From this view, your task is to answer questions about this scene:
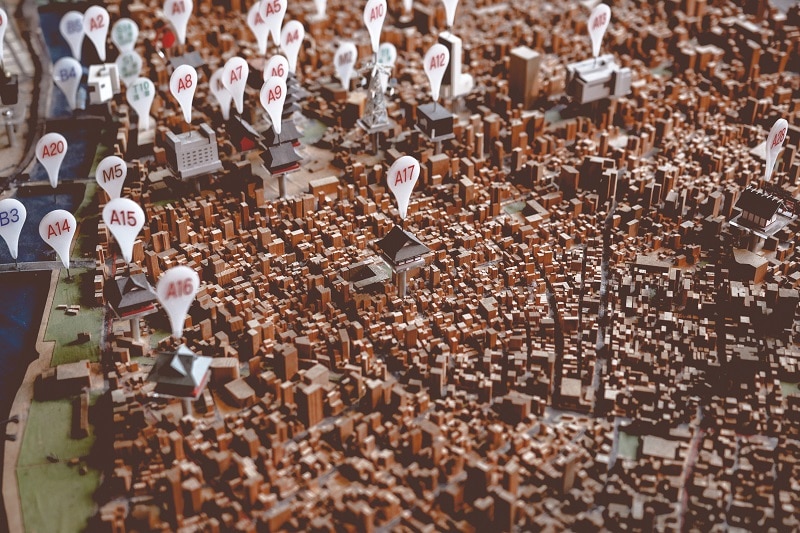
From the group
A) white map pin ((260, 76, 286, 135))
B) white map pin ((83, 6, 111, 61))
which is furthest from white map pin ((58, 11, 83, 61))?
white map pin ((260, 76, 286, 135))

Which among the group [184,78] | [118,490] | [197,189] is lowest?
[118,490]

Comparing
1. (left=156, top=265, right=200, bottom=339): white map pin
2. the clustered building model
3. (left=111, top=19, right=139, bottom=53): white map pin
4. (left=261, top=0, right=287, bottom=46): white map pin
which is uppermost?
(left=261, top=0, right=287, bottom=46): white map pin

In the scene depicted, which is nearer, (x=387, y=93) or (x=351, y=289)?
(x=351, y=289)

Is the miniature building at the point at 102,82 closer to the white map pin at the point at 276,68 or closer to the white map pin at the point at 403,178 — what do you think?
the white map pin at the point at 276,68

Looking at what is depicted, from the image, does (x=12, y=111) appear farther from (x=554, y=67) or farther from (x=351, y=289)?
(x=554, y=67)

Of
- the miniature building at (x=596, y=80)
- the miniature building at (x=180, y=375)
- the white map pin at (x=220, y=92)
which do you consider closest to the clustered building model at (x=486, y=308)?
the miniature building at (x=596, y=80)

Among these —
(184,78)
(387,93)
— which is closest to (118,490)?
(184,78)

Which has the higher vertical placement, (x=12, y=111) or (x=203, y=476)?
(x=12, y=111)

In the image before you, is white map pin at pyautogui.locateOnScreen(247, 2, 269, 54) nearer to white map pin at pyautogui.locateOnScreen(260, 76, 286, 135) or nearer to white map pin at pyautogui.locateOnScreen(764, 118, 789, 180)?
white map pin at pyautogui.locateOnScreen(260, 76, 286, 135)
